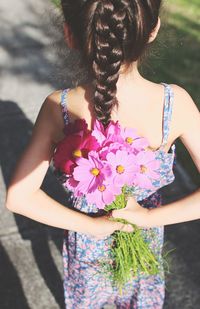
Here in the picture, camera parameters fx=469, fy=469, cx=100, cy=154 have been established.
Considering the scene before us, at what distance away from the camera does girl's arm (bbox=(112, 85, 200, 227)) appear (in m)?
1.62

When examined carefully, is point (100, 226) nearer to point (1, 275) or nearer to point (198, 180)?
point (1, 275)

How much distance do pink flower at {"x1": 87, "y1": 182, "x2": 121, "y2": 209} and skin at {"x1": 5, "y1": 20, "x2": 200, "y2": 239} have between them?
208mm

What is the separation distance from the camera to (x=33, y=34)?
5.51m

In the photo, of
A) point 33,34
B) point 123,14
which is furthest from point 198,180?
point 33,34

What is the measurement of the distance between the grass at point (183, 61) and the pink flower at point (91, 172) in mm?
2109

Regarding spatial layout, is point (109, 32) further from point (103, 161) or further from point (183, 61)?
point (183, 61)

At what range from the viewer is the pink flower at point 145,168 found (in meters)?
1.45

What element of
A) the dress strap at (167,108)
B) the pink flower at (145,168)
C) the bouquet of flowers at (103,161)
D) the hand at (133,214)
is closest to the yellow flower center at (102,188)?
the bouquet of flowers at (103,161)

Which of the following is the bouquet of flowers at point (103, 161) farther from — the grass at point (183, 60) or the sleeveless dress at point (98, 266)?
the grass at point (183, 60)

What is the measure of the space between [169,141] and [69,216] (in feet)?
1.48

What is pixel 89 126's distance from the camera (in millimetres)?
1631

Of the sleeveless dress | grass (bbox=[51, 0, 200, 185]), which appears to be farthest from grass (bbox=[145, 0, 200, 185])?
the sleeveless dress

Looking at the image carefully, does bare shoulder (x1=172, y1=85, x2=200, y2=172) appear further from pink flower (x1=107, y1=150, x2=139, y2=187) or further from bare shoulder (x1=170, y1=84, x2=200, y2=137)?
pink flower (x1=107, y1=150, x2=139, y2=187)

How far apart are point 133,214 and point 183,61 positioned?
3.47 meters
